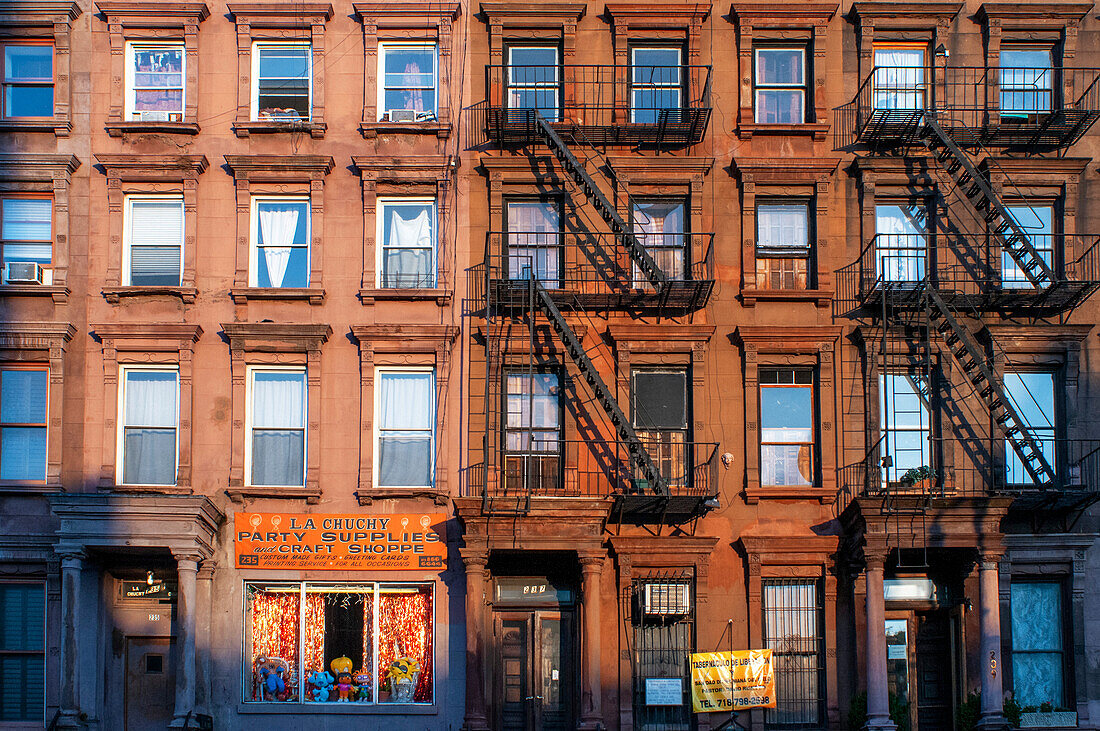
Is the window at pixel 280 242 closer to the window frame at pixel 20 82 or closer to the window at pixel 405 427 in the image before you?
the window at pixel 405 427

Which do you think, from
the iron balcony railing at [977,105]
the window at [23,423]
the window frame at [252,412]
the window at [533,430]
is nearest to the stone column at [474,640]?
the window at [533,430]

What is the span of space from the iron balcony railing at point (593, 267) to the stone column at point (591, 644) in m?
4.73

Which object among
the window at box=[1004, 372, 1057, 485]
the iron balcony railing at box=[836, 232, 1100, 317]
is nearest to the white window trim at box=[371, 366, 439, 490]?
the iron balcony railing at box=[836, 232, 1100, 317]

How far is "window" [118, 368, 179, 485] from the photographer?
22109 millimetres

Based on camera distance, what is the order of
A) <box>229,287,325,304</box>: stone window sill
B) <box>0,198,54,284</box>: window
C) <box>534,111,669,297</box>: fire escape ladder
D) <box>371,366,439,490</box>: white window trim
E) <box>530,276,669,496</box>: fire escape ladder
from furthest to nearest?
<box>0,198,54,284</box>: window
<box>229,287,325,304</box>: stone window sill
<box>371,366,439,490</box>: white window trim
<box>534,111,669,297</box>: fire escape ladder
<box>530,276,669,496</box>: fire escape ladder

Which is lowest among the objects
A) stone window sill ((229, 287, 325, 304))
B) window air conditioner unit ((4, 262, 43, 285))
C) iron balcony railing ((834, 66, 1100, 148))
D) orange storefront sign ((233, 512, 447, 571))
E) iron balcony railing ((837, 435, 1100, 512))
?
orange storefront sign ((233, 512, 447, 571))

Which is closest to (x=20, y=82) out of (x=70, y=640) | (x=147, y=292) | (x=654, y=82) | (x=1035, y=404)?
(x=147, y=292)

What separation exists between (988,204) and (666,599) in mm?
9489

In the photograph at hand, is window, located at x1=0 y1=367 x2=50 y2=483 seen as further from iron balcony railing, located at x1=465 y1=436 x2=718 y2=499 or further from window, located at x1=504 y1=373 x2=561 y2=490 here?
window, located at x1=504 y1=373 x2=561 y2=490

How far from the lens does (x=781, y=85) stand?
76.4 feet

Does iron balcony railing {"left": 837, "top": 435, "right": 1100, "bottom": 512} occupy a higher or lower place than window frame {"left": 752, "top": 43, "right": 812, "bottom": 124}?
lower

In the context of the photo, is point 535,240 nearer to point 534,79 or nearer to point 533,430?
point 534,79

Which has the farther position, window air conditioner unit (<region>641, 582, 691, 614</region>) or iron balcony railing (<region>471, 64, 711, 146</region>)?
iron balcony railing (<region>471, 64, 711, 146</region>)

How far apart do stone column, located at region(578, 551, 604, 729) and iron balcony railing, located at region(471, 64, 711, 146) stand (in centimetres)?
784
